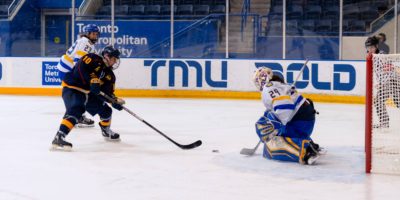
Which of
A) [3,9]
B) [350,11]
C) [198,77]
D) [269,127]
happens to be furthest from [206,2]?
[269,127]

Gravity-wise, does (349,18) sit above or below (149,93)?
above

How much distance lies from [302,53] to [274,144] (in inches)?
233

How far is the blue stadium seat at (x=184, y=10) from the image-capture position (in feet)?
38.3

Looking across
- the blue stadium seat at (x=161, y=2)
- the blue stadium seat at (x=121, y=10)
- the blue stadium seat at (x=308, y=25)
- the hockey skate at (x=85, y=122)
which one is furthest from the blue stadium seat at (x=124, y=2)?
the hockey skate at (x=85, y=122)

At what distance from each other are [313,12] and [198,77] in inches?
80.2

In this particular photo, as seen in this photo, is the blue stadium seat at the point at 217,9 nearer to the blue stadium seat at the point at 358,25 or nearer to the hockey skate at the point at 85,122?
the blue stadium seat at the point at 358,25

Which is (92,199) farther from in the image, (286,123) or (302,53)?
(302,53)

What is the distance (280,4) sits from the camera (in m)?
11.1

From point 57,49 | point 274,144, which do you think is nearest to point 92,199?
point 274,144

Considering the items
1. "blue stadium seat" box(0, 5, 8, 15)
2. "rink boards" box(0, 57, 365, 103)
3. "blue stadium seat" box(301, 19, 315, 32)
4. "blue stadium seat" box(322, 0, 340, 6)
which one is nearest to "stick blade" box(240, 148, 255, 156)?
"rink boards" box(0, 57, 365, 103)

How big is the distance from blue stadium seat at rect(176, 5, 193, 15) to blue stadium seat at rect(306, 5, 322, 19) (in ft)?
6.22

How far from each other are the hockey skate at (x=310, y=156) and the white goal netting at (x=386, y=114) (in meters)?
0.39

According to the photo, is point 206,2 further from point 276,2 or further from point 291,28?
point 291,28

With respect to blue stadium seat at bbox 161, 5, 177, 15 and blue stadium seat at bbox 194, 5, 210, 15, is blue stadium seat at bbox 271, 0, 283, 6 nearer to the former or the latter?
blue stadium seat at bbox 194, 5, 210, 15
